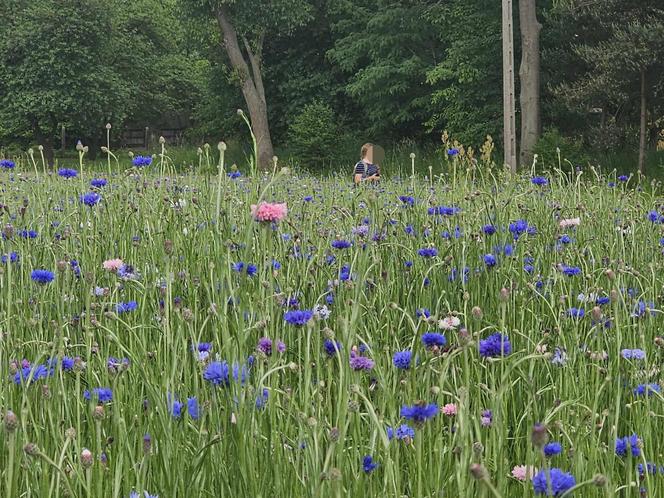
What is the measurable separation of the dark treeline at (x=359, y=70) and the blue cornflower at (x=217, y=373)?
35.2ft

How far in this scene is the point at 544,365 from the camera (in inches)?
78.1

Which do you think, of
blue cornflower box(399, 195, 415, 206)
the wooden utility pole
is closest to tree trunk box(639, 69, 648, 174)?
the wooden utility pole

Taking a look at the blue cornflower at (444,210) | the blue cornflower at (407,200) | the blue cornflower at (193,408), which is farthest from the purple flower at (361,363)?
the blue cornflower at (407,200)

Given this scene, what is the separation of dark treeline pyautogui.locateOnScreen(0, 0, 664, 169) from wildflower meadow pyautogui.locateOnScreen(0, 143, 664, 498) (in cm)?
944

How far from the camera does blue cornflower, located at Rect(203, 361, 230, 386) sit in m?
1.27

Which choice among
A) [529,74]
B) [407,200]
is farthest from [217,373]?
[529,74]

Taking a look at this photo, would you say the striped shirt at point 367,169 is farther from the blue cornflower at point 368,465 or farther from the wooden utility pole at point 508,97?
the blue cornflower at point 368,465

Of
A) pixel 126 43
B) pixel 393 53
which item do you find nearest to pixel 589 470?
pixel 393 53

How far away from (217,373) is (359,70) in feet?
56.3

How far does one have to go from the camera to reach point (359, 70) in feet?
Answer: 58.5

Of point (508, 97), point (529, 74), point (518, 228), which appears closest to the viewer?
point (518, 228)

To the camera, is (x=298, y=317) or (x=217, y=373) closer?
(x=217, y=373)

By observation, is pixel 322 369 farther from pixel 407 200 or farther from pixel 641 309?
pixel 407 200

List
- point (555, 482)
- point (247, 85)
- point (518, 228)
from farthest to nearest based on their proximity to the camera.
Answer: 1. point (247, 85)
2. point (518, 228)
3. point (555, 482)
